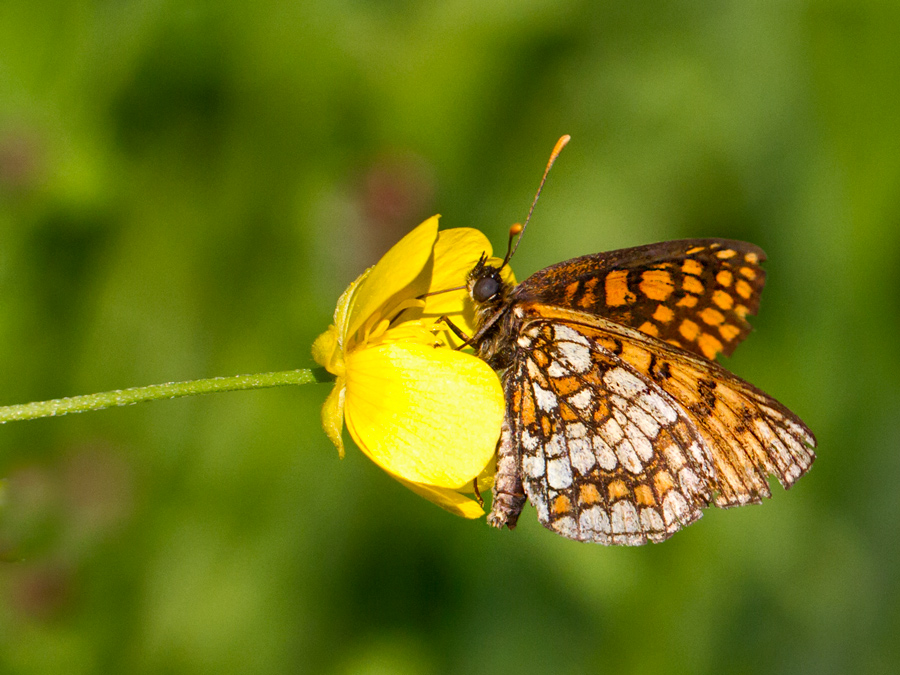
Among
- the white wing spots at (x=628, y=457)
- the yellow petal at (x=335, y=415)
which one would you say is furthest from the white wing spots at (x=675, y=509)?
the yellow petal at (x=335, y=415)

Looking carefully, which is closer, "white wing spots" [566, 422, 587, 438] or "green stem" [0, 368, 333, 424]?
"green stem" [0, 368, 333, 424]

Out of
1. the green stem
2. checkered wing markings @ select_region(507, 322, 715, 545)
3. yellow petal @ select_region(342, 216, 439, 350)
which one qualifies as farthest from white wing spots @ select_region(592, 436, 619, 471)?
the green stem

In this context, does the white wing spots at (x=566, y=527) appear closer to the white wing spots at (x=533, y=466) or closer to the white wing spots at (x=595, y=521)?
the white wing spots at (x=595, y=521)

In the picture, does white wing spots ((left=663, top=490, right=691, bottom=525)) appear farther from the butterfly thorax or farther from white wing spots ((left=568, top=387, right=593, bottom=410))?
the butterfly thorax

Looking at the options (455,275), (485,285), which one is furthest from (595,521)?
(455,275)

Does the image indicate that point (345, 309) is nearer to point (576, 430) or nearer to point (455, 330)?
point (455, 330)

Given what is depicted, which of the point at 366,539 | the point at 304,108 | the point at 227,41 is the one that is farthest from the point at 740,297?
the point at 227,41
